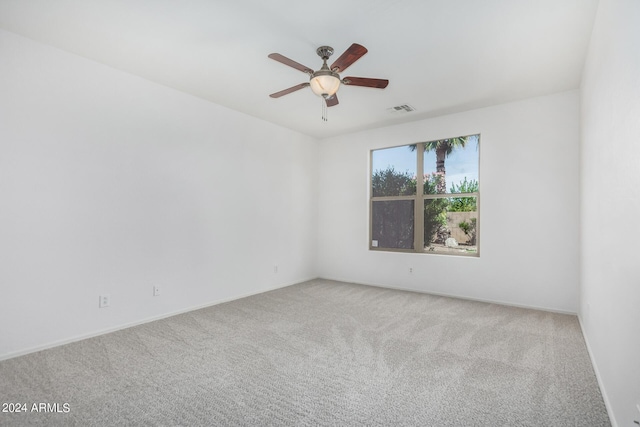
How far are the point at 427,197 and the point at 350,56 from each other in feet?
10.4

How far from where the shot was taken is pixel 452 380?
2.23 meters

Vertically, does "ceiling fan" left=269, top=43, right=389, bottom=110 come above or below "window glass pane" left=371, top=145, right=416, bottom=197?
above

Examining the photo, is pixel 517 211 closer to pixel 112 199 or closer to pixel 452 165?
pixel 452 165

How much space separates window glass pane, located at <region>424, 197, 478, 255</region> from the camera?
4559 millimetres

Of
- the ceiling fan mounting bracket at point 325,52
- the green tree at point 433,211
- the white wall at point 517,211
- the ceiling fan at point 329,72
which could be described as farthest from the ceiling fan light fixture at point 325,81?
the green tree at point 433,211

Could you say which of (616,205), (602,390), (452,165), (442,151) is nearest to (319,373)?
(602,390)

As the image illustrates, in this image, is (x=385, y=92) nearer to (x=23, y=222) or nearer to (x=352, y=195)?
(x=352, y=195)

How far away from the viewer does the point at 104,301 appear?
10.3ft

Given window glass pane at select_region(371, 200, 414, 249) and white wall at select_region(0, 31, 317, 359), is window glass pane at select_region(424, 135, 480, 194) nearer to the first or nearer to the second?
window glass pane at select_region(371, 200, 414, 249)

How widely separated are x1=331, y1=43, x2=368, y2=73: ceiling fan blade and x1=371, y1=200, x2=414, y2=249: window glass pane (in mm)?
3151

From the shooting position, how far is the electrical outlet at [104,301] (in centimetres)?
310

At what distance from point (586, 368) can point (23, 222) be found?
15.3 feet

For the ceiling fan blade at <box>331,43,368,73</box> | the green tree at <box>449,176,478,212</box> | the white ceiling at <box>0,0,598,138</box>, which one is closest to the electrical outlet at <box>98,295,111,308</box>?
the white ceiling at <box>0,0,598,138</box>

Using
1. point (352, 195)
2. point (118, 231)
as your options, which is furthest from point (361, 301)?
point (118, 231)
